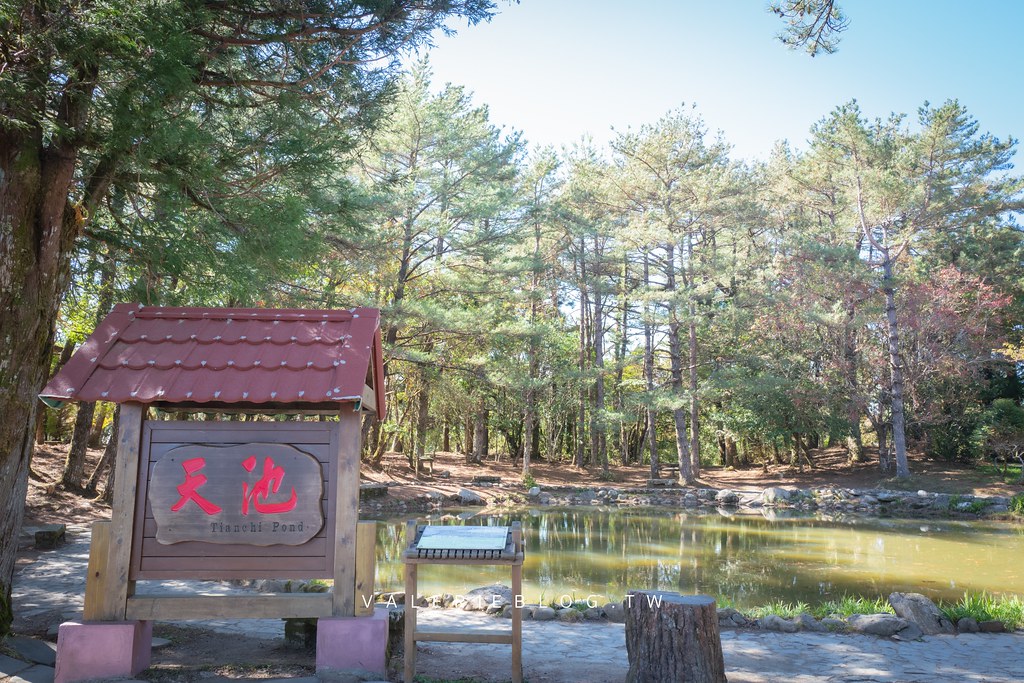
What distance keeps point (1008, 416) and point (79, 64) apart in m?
21.1

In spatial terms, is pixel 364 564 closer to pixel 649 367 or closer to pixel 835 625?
pixel 835 625

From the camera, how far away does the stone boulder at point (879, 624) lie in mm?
4797

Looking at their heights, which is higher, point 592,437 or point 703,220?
point 703,220

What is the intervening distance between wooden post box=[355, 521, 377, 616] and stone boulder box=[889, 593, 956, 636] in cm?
407

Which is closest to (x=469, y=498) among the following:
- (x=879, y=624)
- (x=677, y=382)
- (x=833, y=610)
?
(x=677, y=382)

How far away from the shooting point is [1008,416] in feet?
57.2

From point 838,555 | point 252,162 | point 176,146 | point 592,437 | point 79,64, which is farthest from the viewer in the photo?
point 592,437

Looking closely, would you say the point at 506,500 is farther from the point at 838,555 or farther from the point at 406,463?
the point at 838,555

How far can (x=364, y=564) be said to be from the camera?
11.5 ft

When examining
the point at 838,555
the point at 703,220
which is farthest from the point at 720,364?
the point at 838,555

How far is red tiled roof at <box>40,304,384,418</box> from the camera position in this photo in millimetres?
3318

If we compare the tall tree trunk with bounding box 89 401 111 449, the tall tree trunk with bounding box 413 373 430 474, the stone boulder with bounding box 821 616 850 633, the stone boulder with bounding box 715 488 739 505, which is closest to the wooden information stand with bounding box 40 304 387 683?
the stone boulder with bounding box 821 616 850 633

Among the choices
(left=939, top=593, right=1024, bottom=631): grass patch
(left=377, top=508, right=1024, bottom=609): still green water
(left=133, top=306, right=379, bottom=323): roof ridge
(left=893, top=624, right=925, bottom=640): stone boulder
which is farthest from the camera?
(left=377, top=508, right=1024, bottom=609): still green water

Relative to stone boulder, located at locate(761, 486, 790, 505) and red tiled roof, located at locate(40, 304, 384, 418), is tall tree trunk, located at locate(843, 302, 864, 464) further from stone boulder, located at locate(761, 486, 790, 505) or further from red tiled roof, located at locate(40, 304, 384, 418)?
red tiled roof, located at locate(40, 304, 384, 418)
